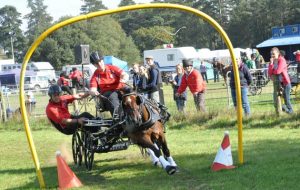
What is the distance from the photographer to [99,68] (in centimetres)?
1072

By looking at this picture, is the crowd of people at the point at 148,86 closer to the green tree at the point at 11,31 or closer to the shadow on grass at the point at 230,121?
the shadow on grass at the point at 230,121

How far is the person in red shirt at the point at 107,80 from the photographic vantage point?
34.7 ft

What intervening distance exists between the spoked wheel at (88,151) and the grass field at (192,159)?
188 mm

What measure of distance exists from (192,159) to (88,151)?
2.04m

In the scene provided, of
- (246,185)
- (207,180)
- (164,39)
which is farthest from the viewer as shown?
(164,39)

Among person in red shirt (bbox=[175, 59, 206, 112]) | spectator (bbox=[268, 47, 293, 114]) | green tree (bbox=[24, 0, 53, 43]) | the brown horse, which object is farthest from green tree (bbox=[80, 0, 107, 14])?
the brown horse

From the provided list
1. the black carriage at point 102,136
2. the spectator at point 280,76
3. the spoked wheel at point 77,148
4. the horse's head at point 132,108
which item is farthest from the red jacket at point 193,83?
the horse's head at point 132,108

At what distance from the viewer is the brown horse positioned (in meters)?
8.56

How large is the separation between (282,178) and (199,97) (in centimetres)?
796

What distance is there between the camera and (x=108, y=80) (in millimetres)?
10773

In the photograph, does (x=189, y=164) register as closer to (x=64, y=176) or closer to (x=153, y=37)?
(x=64, y=176)

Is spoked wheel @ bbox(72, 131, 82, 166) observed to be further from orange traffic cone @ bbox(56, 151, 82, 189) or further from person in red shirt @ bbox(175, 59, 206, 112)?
person in red shirt @ bbox(175, 59, 206, 112)

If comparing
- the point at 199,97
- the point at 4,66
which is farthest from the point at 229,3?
the point at 199,97

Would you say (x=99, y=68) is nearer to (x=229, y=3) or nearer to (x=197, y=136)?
(x=197, y=136)
